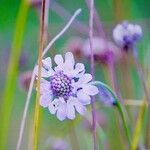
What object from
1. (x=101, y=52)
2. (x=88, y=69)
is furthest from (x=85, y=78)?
(x=88, y=69)

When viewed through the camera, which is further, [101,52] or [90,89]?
[101,52]

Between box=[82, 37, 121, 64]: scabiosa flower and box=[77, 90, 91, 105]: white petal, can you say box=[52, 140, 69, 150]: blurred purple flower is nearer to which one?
box=[82, 37, 121, 64]: scabiosa flower

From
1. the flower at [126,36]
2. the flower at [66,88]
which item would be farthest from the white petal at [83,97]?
the flower at [126,36]

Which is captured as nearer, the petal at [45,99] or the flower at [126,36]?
the petal at [45,99]

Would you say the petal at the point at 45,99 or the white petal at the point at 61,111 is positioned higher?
the petal at the point at 45,99

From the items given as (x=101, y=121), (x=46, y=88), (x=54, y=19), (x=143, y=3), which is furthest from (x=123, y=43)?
(x=54, y=19)

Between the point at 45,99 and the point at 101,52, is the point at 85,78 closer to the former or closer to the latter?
the point at 45,99

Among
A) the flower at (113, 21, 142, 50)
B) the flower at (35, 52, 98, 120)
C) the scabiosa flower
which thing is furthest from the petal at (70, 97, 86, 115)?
the scabiosa flower

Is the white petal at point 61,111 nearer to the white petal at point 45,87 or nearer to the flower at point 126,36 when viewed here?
the white petal at point 45,87

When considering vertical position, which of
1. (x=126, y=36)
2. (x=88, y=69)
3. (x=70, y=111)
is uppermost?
(x=88, y=69)
